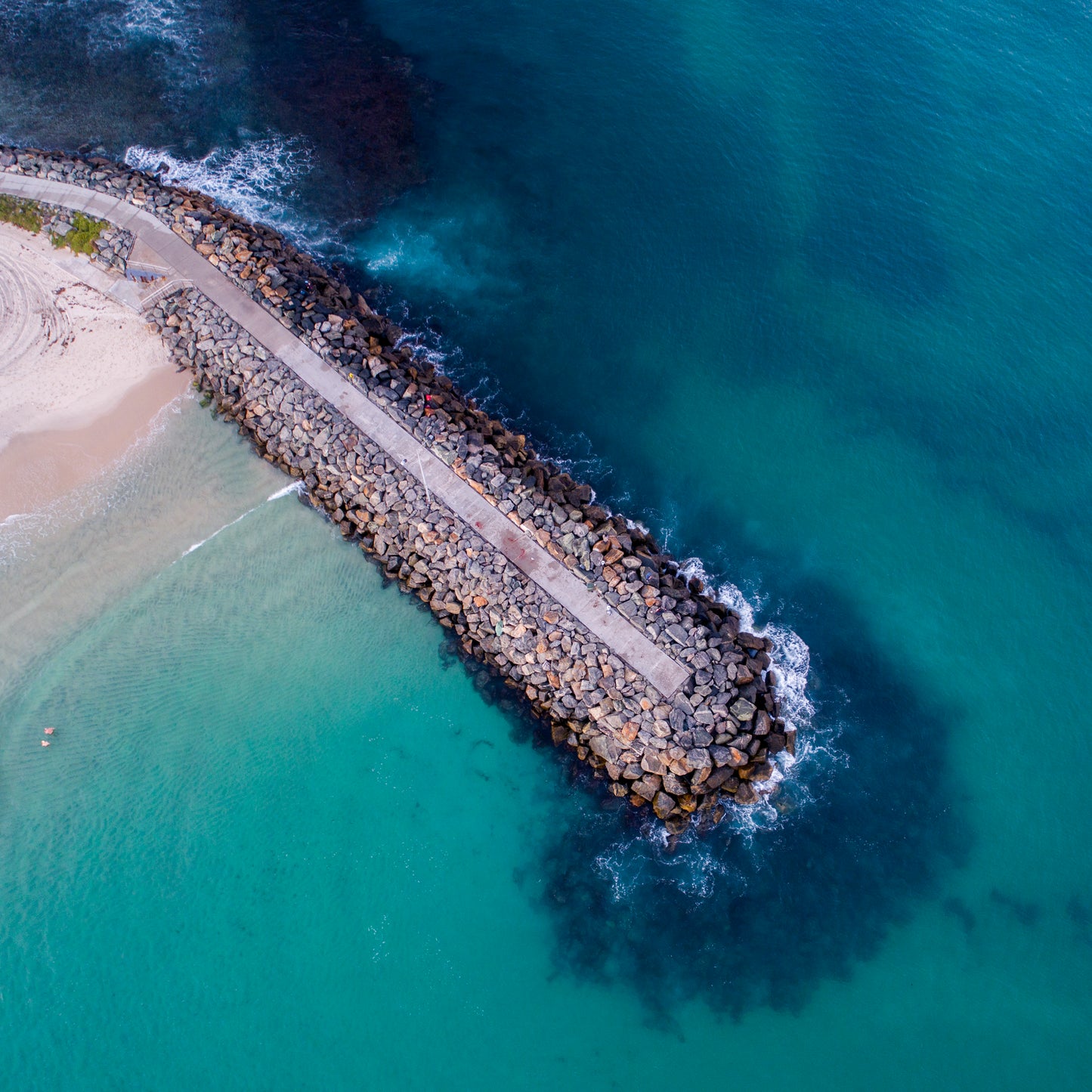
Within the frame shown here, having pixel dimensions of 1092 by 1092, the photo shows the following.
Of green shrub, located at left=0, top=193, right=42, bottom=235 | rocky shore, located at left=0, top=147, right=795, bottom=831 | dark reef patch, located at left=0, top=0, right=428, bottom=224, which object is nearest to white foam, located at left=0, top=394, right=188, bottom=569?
rocky shore, located at left=0, top=147, right=795, bottom=831

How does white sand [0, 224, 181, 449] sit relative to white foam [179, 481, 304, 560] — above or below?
above

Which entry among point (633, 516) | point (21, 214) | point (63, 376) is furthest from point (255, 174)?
point (633, 516)

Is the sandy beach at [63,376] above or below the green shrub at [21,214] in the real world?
below

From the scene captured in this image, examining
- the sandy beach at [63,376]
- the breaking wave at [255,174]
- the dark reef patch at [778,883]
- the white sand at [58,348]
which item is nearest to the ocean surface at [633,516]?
the dark reef patch at [778,883]

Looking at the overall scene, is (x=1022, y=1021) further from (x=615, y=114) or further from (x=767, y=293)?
(x=615, y=114)

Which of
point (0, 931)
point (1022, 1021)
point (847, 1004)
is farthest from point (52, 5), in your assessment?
point (1022, 1021)

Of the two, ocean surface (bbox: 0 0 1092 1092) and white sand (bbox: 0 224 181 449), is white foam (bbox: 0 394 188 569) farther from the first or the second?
white sand (bbox: 0 224 181 449)

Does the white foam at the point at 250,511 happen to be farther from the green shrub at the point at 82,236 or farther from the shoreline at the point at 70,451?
the green shrub at the point at 82,236
